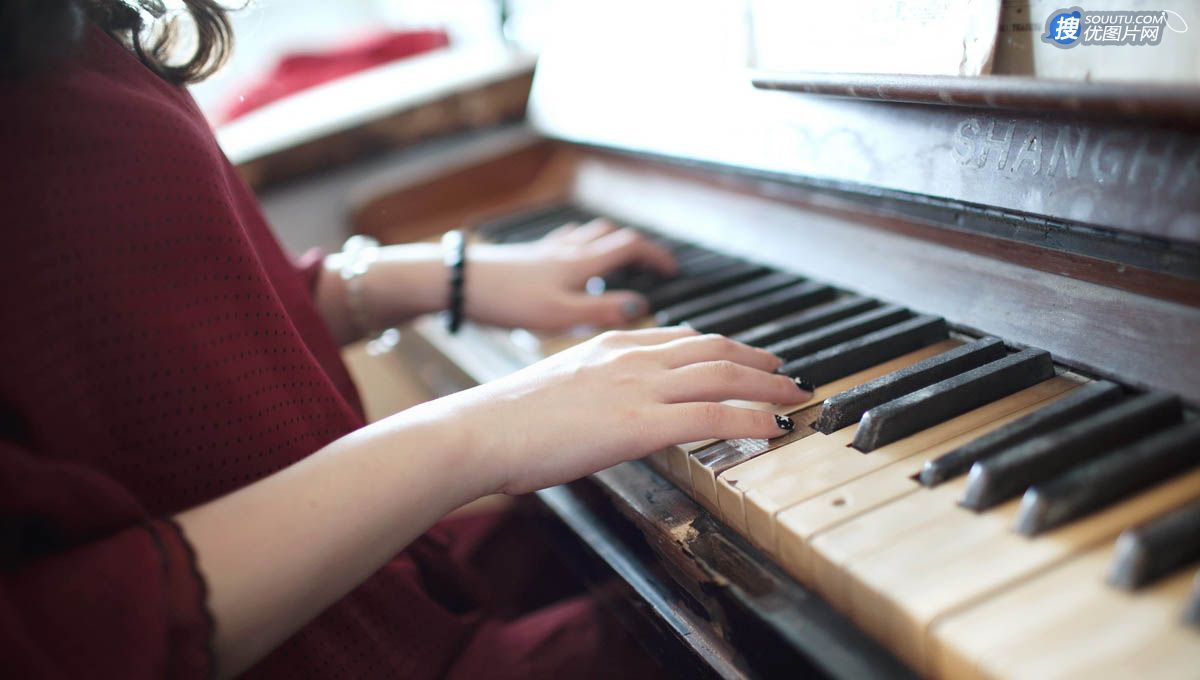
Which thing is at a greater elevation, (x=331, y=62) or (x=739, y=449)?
(x=331, y=62)

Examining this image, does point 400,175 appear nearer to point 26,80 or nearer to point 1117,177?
point 26,80

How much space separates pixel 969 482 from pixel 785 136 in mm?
504

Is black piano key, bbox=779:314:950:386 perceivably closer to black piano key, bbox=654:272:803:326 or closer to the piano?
the piano

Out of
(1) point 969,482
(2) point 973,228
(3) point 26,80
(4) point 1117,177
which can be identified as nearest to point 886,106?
(2) point 973,228

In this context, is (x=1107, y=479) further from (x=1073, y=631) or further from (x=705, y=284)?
(x=705, y=284)

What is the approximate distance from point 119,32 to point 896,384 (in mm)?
781

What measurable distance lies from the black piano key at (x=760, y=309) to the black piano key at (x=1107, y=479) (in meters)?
0.42

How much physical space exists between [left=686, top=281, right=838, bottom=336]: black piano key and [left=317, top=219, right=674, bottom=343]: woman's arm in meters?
0.14

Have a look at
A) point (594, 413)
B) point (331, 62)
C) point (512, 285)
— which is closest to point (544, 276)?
point (512, 285)

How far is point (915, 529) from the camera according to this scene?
1.89 feet

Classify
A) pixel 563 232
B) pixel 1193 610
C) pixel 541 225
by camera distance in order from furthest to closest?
1. pixel 541 225
2. pixel 563 232
3. pixel 1193 610

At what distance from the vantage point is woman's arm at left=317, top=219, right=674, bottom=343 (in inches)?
44.5

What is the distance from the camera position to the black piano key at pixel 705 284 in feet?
3.57

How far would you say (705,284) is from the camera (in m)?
1.09
